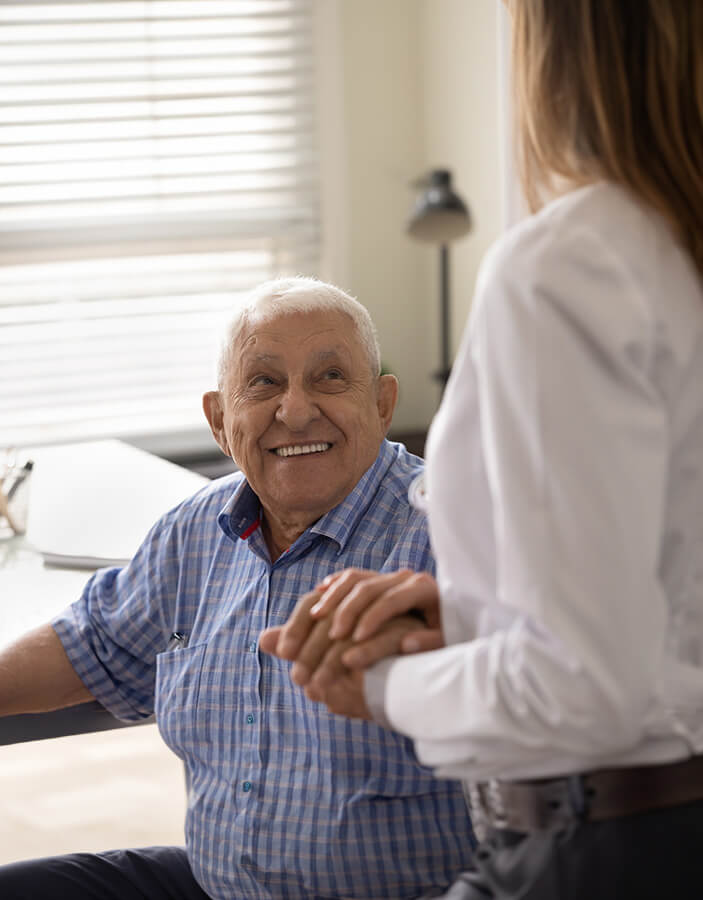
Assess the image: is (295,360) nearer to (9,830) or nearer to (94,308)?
(9,830)

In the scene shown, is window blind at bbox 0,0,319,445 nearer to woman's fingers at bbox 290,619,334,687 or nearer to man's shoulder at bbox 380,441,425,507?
man's shoulder at bbox 380,441,425,507

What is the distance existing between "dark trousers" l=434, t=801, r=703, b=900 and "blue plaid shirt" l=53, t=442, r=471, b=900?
16.4 inches

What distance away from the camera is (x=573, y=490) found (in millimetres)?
758

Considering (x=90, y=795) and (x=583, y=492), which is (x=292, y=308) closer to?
(x=583, y=492)

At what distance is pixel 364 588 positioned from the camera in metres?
0.99

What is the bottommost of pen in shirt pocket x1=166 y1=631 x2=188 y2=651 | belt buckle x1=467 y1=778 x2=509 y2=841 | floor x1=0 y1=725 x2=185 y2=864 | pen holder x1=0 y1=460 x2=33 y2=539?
floor x1=0 y1=725 x2=185 y2=864

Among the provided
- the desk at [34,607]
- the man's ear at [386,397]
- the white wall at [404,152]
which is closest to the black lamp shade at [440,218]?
the white wall at [404,152]

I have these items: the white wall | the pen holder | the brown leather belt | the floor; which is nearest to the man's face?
the brown leather belt

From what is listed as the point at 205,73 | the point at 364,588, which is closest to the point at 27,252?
the point at 205,73

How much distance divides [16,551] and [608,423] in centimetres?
154

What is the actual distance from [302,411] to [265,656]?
320 mm

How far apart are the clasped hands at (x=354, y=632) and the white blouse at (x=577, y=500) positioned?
92 millimetres

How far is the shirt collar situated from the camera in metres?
1.43

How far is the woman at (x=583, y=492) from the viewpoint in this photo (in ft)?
2.50
